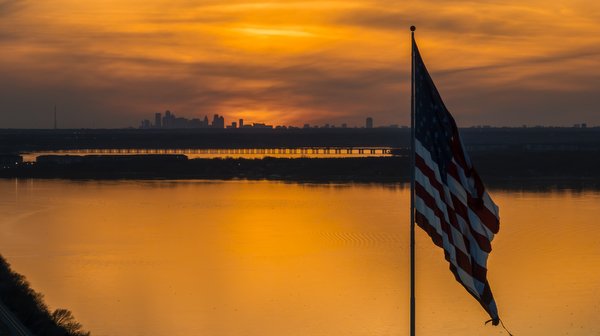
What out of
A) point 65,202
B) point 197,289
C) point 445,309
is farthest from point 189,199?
Answer: point 445,309

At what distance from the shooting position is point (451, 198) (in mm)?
11539

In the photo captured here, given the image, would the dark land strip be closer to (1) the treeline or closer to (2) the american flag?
(1) the treeline

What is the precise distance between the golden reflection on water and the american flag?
38.1 feet

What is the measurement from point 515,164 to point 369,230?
5574cm

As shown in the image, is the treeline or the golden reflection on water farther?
the golden reflection on water

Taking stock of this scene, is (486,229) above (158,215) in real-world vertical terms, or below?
above

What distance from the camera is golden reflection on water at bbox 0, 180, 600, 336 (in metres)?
24.2

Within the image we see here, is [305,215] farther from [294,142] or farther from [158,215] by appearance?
[294,142]

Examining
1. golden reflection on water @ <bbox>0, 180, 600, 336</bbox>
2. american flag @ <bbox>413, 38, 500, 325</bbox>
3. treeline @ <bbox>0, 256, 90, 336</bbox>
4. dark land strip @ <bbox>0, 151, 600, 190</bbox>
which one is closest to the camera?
american flag @ <bbox>413, 38, 500, 325</bbox>

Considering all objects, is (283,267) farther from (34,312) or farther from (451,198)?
(451,198)

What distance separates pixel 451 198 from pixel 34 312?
12088 mm

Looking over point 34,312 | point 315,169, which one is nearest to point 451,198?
point 34,312

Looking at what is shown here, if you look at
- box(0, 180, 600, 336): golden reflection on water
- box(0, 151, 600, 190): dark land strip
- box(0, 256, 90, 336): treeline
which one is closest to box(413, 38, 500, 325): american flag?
box(0, 256, 90, 336): treeline

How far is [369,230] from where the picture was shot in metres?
43.0
